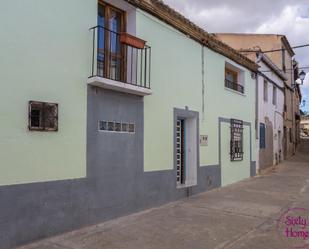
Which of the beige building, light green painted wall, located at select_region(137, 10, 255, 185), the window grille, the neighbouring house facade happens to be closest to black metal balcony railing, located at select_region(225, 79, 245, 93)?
light green painted wall, located at select_region(137, 10, 255, 185)

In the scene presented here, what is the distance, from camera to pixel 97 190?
21.9ft

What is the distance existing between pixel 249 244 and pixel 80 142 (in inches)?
126

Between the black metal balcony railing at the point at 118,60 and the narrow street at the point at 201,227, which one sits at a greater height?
the black metal balcony railing at the point at 118,60

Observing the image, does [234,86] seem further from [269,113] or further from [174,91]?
[269,113]

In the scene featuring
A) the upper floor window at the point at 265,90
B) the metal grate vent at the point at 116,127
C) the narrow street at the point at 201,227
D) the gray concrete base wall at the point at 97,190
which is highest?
the upper floor window at the point at 265,90

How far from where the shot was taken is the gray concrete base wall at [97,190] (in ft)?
17.5

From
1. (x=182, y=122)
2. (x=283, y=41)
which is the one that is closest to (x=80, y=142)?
(x=182, y=122)

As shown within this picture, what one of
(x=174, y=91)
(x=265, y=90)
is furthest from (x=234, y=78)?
(x=174, y=91)

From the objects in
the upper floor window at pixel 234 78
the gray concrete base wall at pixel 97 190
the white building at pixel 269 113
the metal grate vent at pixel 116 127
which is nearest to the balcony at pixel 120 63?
the gray concrete base wall at pixel 97 190

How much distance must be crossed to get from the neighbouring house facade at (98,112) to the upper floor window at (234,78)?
2.08 meters

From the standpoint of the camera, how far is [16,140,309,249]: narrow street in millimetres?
5699

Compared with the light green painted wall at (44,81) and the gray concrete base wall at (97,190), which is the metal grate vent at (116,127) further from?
the light green painted wall at (44,81)

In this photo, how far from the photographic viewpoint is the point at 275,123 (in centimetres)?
1934

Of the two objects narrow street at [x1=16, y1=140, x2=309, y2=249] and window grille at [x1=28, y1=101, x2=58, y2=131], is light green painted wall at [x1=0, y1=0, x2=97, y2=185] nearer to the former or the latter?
window grille at [x1=28, y1=101, x2=58, y2=131]
